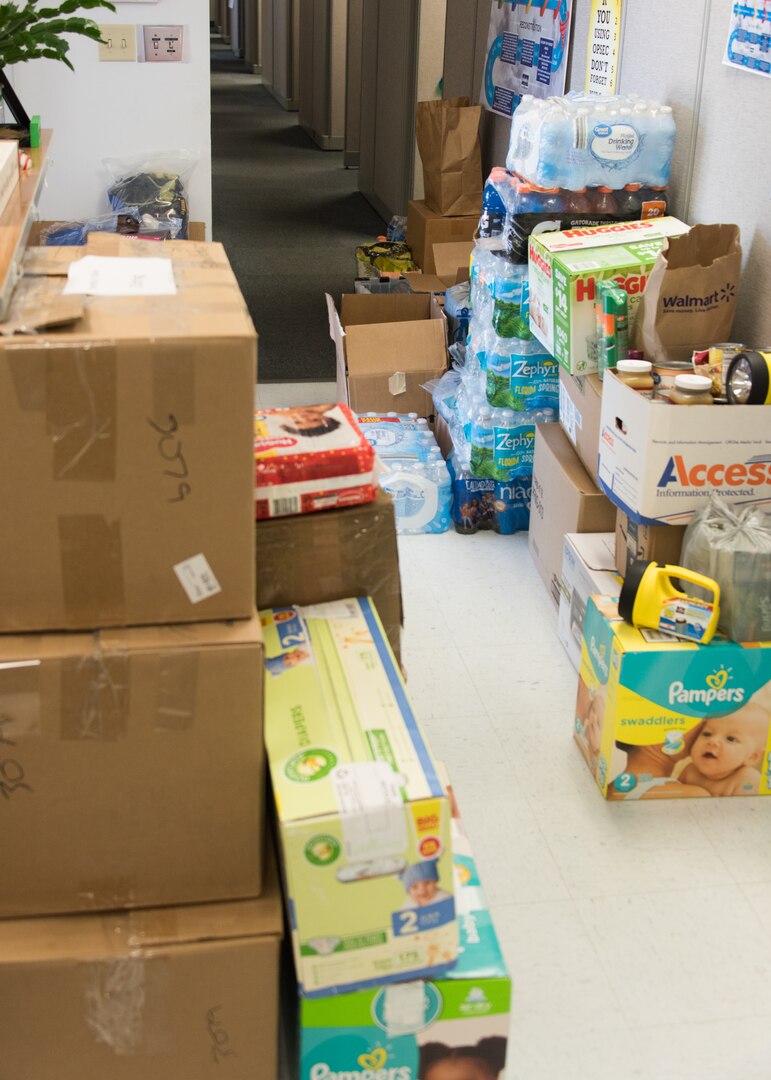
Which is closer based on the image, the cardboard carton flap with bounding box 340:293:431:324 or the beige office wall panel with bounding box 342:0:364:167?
the cardboard carton flap with bounding box 340:293:431:324

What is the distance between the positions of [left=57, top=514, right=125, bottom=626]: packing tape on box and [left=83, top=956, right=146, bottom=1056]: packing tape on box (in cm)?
45

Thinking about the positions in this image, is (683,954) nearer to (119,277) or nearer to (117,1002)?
(117,1002)

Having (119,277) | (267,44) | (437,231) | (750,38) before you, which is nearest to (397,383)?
(437,231)

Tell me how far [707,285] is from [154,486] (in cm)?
170

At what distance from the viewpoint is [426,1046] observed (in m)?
1.62

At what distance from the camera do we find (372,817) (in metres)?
1.43

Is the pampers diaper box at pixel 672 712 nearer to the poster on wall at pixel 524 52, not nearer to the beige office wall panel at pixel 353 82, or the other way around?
the poster on wall at pixel 524 52

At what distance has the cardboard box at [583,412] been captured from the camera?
2926 millimetres

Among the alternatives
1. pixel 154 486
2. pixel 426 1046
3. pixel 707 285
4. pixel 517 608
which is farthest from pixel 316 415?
pixel 517 608

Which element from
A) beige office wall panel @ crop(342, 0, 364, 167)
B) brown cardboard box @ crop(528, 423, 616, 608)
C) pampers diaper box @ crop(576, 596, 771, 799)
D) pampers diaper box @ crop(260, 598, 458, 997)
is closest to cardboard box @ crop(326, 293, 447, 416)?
brown cardboard box @ crop(528, 423, 616, 608)

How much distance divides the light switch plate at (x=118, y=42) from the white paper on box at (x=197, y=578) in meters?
3.05

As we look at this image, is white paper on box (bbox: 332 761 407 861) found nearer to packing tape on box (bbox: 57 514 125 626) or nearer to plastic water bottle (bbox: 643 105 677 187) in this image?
packing tape on box (bbox: 57 514 125 626)

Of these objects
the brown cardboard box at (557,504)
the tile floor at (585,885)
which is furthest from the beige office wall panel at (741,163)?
the tile floor at (585,885)

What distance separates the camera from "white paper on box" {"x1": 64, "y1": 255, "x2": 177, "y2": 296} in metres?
1.57
